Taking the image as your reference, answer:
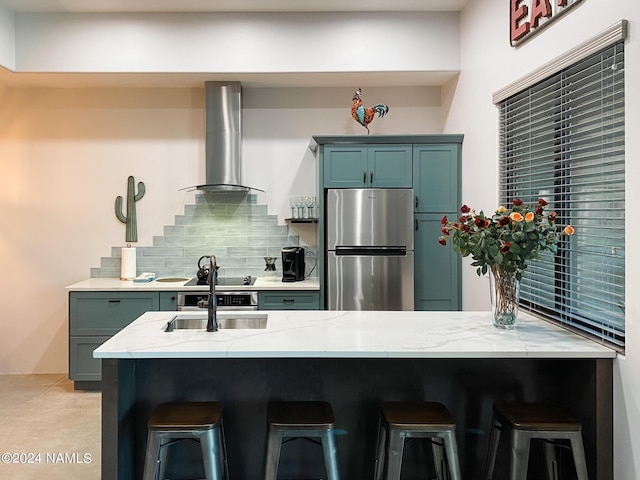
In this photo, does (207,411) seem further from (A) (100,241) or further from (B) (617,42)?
(A) (100,241)

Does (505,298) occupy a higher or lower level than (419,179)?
lower

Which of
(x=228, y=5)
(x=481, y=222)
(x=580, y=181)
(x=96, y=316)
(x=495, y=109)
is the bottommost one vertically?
(x=96, y=316)

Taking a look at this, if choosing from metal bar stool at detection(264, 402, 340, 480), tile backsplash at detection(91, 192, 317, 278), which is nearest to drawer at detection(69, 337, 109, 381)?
tile backsplash at detection(91, 192, 317, 278)

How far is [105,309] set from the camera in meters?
4.09

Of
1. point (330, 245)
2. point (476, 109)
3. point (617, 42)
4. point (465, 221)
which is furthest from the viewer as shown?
point (330, 245)

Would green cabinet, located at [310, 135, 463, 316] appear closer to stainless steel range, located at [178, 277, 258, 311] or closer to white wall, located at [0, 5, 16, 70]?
stainless steel range, located at [178, 277, 258, 311]

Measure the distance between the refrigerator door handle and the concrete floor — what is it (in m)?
2.14

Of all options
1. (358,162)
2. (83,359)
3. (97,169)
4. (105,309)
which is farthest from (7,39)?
(358,162)

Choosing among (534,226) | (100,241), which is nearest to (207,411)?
(534,226)

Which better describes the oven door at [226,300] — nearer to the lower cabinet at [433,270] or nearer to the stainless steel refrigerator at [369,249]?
the stainless steel refrigerator at [369,249]

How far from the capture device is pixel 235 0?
12.9 feet

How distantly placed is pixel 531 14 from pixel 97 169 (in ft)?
12.4

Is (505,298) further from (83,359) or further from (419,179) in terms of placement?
(83,359)

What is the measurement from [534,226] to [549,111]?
2.73 ft
